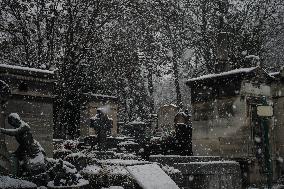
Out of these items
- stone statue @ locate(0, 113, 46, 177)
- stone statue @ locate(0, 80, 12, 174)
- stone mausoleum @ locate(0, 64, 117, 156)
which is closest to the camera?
stone statue @ locate(0, 113, 46, 177)

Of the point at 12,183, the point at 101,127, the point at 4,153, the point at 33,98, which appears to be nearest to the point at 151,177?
the point at 12,183

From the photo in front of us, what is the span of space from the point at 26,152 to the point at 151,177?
96.1 inches

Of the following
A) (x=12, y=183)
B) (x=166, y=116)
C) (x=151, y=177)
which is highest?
(x=166, y=116)

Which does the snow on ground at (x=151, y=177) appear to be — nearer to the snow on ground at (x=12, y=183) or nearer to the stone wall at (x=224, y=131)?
the snow on ground at (x=12, y=183)

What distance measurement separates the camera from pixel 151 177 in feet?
24.3

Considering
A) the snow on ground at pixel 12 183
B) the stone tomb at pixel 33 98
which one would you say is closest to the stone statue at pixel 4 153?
the snow on ground at pixel 12 183

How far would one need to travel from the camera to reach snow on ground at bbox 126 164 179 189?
7.17 meters

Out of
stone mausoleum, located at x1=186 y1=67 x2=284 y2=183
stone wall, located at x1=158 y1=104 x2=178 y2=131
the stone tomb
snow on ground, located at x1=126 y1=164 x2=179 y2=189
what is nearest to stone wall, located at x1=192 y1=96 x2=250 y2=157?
stone mausoleum, located at x1=186 y1=67 x2=284 y2=183

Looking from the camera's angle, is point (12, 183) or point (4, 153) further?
point (4, 153)

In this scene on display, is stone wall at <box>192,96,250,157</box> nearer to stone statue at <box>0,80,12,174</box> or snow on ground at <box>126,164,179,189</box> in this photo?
snow on ground at <box>126,164,179,189</box>

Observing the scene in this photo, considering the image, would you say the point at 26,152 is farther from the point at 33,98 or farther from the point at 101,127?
the point at 101,127

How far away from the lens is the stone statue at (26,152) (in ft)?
23.5

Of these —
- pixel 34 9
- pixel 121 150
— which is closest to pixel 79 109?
pixel 34 9

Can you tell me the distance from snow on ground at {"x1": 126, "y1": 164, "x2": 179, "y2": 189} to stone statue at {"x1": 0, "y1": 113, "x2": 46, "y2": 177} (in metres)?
1.76
